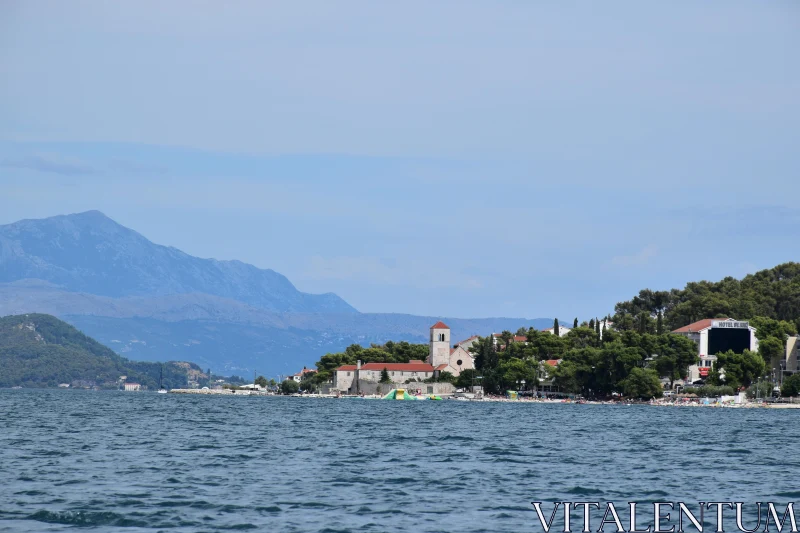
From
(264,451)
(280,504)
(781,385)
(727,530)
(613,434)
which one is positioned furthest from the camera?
(781,385)

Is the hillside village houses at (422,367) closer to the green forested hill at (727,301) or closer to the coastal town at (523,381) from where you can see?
the coastal town at (523,381)

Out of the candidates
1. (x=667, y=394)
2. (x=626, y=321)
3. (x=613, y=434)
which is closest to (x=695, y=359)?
(x=667, y=394)

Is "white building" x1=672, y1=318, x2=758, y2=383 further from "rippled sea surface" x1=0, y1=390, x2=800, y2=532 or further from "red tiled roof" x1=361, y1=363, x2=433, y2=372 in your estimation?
"rippled sea surface" x1=0, y1=390, x2=800, y2=532

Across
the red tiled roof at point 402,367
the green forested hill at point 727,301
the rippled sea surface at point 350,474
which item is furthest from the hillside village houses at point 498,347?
the rippled sea surface at point 350,474

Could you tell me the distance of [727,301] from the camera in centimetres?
16862

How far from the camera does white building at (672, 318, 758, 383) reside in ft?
470

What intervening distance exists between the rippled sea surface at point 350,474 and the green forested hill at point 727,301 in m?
105

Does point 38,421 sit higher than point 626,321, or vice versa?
point 626,321

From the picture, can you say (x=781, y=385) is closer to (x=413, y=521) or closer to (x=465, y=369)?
(x=465, y=369)

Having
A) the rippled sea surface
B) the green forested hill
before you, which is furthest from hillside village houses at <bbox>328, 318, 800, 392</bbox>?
the rippled sea surface

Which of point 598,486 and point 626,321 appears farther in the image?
point 626,321

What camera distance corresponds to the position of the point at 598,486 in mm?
34531

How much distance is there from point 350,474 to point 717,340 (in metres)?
116

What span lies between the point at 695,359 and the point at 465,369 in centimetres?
4413
